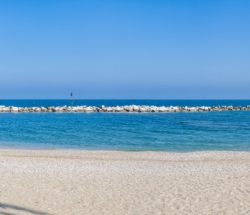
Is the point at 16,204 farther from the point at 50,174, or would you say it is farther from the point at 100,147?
the point at 100,147

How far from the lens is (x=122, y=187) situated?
12531 millimetres

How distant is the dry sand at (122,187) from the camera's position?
33.6 feet

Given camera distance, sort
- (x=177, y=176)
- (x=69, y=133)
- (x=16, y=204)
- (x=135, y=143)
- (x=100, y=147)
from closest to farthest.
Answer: (x=16, y=204) → (x=177, y=176) → (x=100, y=147) → (x=135, y=143) → (x=69, y=133)

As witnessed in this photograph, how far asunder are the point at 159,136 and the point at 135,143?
465 cm

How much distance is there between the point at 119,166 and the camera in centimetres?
1666

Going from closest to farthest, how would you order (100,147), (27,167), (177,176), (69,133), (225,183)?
(225,183) → (177,176) → (27,167) → (100,147) → (69,133)

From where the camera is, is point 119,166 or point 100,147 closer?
point 119,166

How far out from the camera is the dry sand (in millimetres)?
10242

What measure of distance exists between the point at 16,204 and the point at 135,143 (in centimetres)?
1734

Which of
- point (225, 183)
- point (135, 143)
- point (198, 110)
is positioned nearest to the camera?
point (225, 183)

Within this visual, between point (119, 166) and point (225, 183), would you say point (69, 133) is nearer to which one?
point (119, 166)

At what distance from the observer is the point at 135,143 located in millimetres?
27531

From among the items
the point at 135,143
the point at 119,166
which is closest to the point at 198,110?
the point at 135,143

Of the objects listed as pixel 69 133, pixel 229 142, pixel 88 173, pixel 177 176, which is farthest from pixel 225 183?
pixel 69 133
